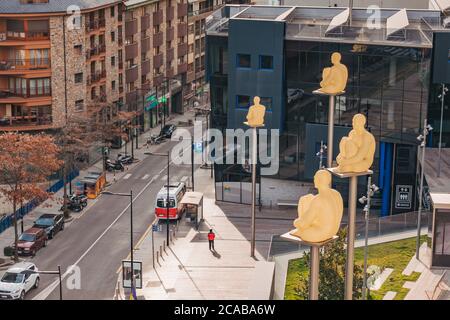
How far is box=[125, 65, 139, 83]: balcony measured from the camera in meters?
108

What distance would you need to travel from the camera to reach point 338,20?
78.2 metres

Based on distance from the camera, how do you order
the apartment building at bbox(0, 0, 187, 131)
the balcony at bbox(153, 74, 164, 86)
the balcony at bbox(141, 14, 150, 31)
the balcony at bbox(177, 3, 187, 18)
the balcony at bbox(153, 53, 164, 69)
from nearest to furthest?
the apartment building at bbox(0, 0, 187, 131), the balcony at bbox(141, 14, 150, 31), the balcony at bbox(153, 53, 164, 69), the balcony at bbox(153, 74, 164, 86), the balcony at bbox(177, 3, 187, 18)

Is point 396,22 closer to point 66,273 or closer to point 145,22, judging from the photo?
point 66,273

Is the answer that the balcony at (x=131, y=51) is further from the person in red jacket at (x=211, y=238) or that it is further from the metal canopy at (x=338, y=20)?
the person in red jacket at (x=211, y=238)

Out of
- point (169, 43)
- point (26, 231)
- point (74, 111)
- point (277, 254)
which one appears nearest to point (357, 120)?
point (277, 254)

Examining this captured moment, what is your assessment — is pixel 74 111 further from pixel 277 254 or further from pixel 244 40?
pixel 277 254

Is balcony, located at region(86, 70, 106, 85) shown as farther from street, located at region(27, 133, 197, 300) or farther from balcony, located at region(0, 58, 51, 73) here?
street, located at region(27, 133, 197, 300)

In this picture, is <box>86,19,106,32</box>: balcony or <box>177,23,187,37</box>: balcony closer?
<box>86,19,106,32</box>: balcony

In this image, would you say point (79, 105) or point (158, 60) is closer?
point (79, 105)

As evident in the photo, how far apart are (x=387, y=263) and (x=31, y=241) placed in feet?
90.7

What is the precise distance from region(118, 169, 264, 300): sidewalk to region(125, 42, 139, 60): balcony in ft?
116

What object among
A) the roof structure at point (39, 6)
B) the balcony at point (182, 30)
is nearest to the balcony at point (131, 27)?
the roof structure at point (39, 6)

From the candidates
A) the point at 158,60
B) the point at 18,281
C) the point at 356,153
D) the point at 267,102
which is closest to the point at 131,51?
the point at 158,60

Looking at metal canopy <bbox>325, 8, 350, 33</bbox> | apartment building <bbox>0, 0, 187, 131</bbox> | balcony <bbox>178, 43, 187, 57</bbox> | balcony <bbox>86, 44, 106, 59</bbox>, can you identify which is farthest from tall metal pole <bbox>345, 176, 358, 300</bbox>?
balcony <bbox>178, 43, 187, 57</bbox>
